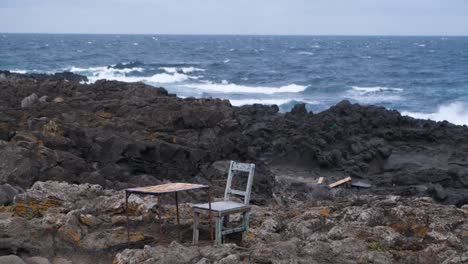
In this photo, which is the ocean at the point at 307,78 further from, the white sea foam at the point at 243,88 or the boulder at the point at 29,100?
the boulder at the point at 29,100

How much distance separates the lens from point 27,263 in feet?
20.5

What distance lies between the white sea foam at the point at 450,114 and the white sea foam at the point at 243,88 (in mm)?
11334

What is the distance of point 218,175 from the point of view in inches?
592

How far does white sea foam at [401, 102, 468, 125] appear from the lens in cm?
3641

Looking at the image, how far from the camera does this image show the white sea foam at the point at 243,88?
159 ft

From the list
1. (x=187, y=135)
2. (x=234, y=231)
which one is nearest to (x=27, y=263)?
(x=234, y=231)

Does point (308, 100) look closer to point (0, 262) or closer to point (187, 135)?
point (187, 135)

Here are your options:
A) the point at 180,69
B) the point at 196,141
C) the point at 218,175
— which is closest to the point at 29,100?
the point at 196,141

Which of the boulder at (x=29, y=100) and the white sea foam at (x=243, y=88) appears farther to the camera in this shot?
the white sea foam at (x=243, y=88)

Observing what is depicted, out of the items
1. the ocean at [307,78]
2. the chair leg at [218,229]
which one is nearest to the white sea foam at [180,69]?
the ocean at [307,78]

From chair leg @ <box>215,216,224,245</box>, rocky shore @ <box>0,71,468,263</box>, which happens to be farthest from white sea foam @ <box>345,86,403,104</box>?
chair leg @ <box>215,216,224,245</box>

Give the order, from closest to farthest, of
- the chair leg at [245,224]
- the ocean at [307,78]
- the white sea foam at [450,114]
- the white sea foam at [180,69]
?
the chair leg at [245,224] → the white sea foam at [450,114] → the ocean at [307,78] → the white sea foam at [180,69]

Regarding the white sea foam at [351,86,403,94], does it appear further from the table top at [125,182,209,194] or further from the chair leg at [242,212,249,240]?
the table top at [125,182,209,194]

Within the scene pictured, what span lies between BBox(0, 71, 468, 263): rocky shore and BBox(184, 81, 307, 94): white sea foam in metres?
22.1
